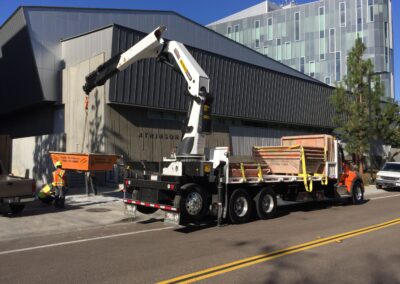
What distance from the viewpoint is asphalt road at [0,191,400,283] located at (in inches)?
255

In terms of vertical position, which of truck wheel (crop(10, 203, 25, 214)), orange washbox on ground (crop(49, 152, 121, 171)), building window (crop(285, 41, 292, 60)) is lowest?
truck wheel (crop(10, 203, 25, 214))

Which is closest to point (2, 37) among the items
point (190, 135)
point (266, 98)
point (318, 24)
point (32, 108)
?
point (32, 108)

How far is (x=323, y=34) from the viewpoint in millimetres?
76812

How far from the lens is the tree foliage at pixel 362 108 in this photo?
2930 cm

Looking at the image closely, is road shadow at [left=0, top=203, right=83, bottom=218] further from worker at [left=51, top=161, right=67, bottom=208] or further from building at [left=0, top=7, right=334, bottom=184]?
building at [left=0, top=7, right=334, bottom=184]

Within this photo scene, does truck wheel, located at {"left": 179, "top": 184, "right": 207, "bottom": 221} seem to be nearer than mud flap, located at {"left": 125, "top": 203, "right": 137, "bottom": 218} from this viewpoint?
Yes

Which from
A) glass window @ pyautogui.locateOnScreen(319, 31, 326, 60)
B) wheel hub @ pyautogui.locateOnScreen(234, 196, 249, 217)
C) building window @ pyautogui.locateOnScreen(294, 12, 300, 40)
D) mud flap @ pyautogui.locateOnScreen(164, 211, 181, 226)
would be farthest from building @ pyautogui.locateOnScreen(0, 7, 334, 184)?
building window @ pyautogui.locateOnScreen(294, 12, 300, 40)

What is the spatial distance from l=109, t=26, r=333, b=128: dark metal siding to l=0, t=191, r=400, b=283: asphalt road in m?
11.3

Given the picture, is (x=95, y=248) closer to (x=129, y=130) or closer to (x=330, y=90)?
(x=129, y=130)

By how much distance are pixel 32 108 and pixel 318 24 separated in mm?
61935

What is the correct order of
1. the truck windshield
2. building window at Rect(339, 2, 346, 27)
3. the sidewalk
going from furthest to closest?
building window at Rect(339, 2, 346, 27)
the truck windshield
the sidewalk

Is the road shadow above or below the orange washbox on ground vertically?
below

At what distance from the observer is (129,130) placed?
2206 cm

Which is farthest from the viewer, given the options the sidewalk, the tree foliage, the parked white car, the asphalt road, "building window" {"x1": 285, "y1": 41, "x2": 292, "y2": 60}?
"building window" {"x1": 285, "y1": 41, "x2": 292, "y2": 60}
